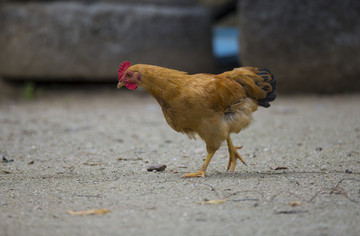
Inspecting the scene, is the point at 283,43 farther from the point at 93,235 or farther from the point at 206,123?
the point at 93,235

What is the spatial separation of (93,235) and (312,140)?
3.15 metres

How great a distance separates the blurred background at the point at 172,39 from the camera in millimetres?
7223

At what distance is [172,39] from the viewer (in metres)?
7.75

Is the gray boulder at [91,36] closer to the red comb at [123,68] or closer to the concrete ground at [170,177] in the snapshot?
the concrete ground at [170,177]

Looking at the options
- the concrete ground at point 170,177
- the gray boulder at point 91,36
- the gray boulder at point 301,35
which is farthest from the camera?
the gray boulder at point 91,36

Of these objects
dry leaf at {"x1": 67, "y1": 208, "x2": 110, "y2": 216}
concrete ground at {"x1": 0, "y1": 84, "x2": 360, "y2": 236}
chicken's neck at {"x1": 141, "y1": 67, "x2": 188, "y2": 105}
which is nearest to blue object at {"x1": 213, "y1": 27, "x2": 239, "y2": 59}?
concrete ground at {"x1": 0, "y1": 84, "x2": 360, "y2": 236}

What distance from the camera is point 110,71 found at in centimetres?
775

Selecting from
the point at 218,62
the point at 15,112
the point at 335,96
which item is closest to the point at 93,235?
the point at 15,112

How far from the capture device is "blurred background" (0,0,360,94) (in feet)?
23.7

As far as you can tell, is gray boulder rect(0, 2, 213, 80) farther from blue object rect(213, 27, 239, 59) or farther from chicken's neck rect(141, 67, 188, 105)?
chicken's neck rect(141, 67, 188, 105)

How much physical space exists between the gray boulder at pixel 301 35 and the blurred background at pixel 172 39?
0.02 m

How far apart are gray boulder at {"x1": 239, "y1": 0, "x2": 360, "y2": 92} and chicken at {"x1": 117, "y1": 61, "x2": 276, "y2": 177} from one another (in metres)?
3.82

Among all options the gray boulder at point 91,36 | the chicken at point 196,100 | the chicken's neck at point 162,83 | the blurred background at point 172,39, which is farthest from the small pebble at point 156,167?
the gray boulder at point 91,36

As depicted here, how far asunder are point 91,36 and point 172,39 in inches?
56.3
